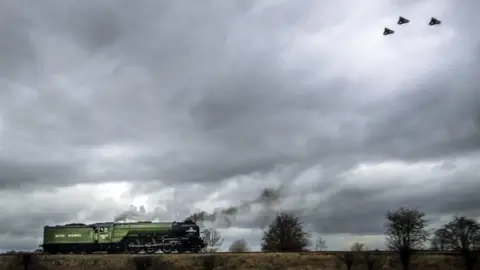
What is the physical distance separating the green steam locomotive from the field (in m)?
14.6

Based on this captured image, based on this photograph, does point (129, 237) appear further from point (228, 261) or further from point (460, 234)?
point (460, 234)

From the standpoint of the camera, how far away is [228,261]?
3061 inches

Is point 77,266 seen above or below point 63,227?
below

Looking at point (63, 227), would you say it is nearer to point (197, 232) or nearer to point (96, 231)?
point (96, 231)

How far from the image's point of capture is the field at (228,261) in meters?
74.9

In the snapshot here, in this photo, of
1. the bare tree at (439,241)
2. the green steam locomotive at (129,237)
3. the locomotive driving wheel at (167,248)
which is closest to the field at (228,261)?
the locomotive driving wheel at (167,248)

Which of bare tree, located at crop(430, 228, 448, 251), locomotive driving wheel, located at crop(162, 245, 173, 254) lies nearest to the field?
locomotive driving wheel, located at crop(162, 245, 173, 254)

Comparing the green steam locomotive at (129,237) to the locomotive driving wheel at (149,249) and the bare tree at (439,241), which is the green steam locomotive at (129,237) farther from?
the bare tree at (439,241)

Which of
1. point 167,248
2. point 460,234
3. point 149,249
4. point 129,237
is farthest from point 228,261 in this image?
point 460,234

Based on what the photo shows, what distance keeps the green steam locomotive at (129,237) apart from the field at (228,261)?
14621 millimetres

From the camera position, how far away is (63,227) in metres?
95.9

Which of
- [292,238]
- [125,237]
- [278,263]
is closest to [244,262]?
[278,263]

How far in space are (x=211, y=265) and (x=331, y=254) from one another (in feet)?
54.3

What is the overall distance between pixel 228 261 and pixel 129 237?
77.0 ft
